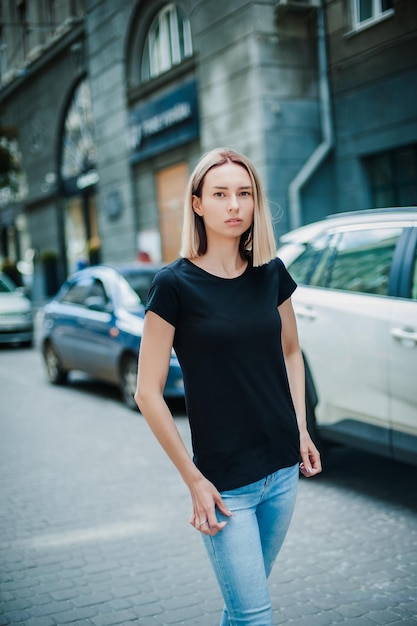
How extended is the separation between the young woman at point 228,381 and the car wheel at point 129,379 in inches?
246

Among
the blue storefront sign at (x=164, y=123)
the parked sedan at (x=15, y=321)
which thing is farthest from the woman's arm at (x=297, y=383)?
the blue storefront sign at (x=164, y=123)

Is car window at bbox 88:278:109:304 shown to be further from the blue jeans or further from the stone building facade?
the blue jeans

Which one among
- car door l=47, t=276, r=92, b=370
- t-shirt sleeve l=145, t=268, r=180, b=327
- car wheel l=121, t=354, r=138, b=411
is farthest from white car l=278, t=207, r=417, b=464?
car door l=47, t=276, r=92, b=370

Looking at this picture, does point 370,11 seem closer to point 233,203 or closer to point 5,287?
point 5,287

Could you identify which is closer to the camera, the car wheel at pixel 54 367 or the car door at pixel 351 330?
the car door at pixel 351 330

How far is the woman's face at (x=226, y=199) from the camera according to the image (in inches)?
90.7

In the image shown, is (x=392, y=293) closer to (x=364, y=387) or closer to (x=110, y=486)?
(x=364, y=387)

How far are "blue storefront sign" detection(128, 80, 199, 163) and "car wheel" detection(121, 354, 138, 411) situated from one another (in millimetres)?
9265

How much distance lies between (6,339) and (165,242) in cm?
521

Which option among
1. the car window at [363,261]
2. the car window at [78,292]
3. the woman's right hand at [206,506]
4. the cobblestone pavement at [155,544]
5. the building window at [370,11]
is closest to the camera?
the woman's right hand at [206,506]

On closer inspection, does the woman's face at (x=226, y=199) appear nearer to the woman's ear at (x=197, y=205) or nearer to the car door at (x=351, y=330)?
the woman's ear at (x=197, y=205)

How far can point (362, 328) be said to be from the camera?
16.0ft

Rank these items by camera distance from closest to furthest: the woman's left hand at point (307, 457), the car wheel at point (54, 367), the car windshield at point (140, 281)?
the woman's left hand at point (307, 457) → the car windshield at point (140, 281) → the car wheel at point (54, 367)

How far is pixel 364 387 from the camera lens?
4.89 m
